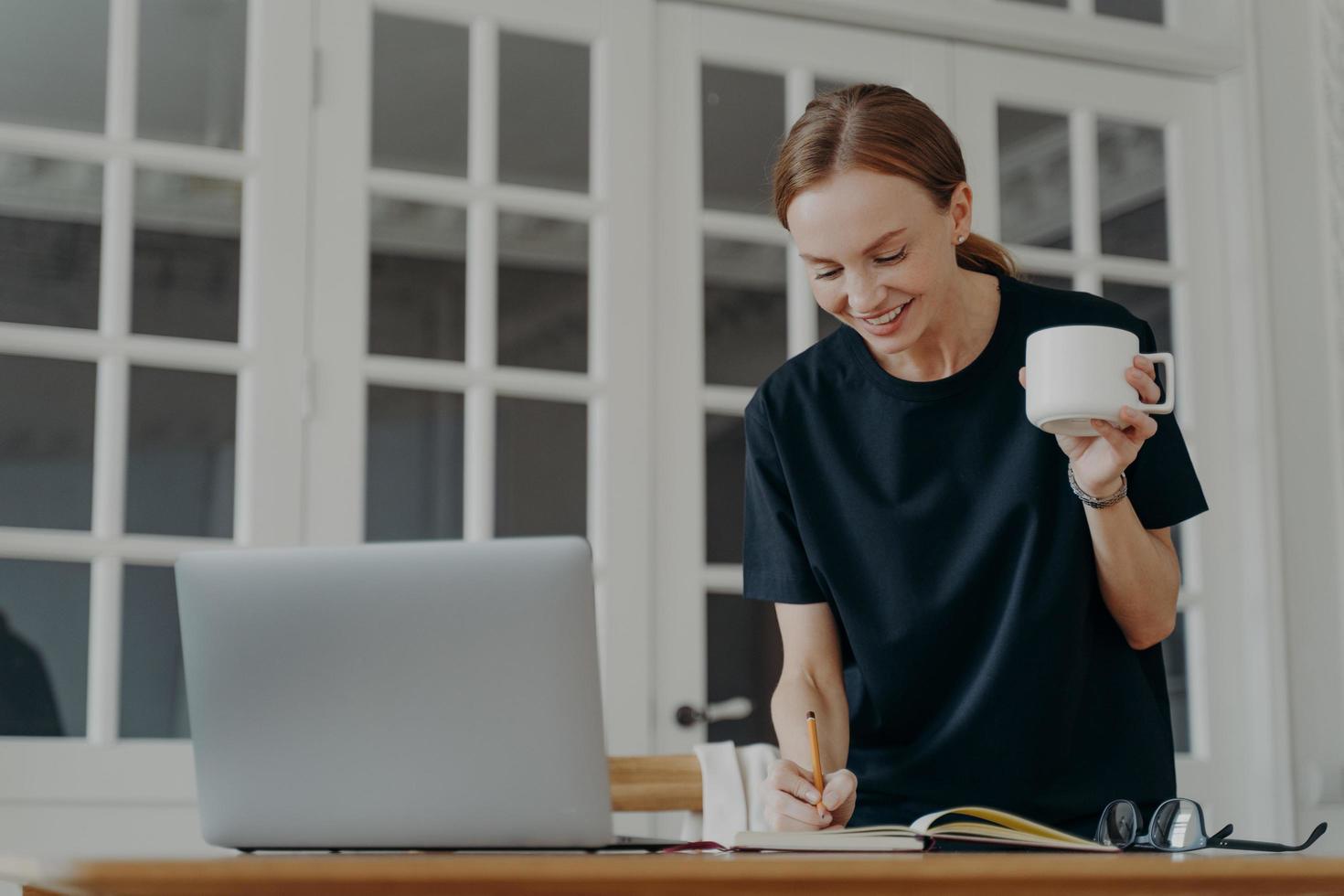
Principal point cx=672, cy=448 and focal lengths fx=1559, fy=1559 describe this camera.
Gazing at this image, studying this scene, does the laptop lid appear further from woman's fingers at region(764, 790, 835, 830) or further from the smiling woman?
the smiling woman

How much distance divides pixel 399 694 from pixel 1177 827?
0.54 meters

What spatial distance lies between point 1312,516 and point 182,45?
2.62m

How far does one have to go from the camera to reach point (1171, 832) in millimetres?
1079

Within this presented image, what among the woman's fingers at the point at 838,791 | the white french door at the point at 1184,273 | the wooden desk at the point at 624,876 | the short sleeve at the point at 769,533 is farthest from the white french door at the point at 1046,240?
the wooden desk at the point at 624,876

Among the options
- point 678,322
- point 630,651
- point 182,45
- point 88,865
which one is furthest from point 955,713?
point 182,45

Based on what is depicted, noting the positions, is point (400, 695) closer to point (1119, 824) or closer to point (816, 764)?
point (816, 764)

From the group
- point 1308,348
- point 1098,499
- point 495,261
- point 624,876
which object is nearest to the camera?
point 624,876

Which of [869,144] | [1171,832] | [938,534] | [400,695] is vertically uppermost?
[869,144]

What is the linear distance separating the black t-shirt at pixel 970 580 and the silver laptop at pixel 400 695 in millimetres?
532

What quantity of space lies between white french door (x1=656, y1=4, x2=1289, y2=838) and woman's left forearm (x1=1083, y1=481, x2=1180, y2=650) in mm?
1397

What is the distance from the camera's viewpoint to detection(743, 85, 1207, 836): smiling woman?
1.39 m

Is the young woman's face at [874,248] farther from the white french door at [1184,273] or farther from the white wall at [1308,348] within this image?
the white wall at [1308,348]

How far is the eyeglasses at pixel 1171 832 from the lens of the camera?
106 centimetres

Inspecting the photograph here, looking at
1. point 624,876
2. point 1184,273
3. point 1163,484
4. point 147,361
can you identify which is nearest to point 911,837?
point 624,876
